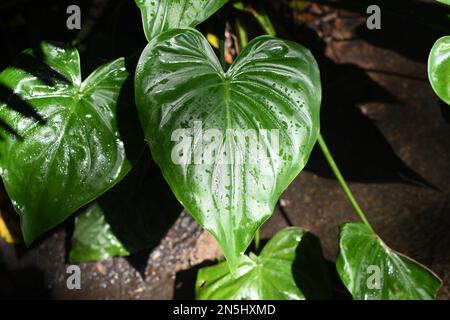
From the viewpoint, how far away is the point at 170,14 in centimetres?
135

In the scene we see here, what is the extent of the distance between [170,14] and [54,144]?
414mm

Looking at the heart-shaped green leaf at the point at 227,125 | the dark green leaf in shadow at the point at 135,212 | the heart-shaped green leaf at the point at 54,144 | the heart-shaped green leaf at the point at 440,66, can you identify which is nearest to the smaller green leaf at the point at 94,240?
the dark green leaf in shadow at the point at 135,212

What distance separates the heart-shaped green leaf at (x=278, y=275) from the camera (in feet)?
5.08

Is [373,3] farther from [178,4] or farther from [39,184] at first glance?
[39,184]

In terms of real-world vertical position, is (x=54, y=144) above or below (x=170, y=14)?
below

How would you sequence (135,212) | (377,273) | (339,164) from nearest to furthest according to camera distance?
(377,273), (135,212), (339,164)

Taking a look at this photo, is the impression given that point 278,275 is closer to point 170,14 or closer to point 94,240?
point 94,240

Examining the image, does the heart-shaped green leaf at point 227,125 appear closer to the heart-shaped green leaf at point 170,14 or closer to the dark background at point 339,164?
the heart-shaped green leaf at point 170,14

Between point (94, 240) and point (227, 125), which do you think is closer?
point (227, 125)

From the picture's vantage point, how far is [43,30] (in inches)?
87.3

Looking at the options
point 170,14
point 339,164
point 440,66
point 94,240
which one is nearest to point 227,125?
point 170,14

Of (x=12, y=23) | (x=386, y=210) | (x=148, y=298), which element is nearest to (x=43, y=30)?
(x=12, y=23)

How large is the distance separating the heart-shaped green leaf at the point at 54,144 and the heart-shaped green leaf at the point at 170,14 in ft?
0.55

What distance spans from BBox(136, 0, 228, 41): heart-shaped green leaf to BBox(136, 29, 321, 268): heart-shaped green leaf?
0.13 feet
